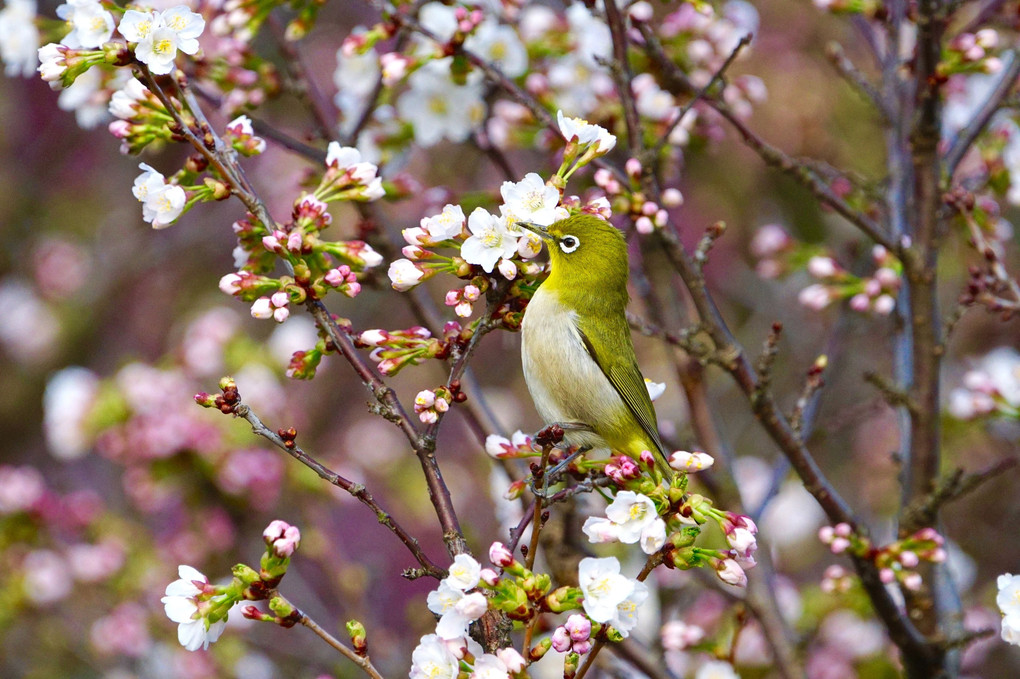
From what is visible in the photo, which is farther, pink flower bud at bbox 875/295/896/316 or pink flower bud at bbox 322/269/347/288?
pink flower bud at bbox 875/295/896/316

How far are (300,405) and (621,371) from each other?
5787mm

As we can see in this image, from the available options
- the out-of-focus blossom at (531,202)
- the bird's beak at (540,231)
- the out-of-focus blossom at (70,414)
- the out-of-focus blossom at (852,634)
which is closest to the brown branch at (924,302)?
the bird's beak at (540,231)

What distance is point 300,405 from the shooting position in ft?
26.1

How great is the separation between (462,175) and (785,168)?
4.37 metres

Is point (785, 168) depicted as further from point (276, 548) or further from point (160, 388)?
point (160, 388)

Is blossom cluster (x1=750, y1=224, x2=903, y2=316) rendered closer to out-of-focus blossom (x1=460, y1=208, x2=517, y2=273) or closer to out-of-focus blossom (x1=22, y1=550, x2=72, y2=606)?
out-of-focus blossom (x1=460, y1=208, x2=517, y2=273)

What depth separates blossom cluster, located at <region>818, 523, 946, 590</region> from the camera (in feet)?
9.00

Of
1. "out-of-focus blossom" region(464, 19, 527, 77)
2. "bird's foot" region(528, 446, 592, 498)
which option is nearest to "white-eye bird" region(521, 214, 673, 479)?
"bird's foot" region(528, 446, 592, 498)

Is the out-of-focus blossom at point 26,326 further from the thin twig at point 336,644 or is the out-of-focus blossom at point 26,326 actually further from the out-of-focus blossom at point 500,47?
the thin twig at point 336,644

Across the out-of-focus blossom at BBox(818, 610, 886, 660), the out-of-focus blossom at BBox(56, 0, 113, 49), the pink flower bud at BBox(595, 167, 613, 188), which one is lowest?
the out-of-focus blossom at BBox(818, 610, 886, 660)

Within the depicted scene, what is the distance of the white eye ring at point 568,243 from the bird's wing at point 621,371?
217 millimetres

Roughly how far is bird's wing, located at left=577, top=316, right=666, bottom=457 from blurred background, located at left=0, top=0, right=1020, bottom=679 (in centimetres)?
99

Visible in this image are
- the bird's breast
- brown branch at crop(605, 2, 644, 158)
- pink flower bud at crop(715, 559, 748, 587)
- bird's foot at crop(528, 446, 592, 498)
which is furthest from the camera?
brown branch at crop(605, 2, 644, 158)

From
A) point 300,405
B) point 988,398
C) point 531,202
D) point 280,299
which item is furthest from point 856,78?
point 300,405
